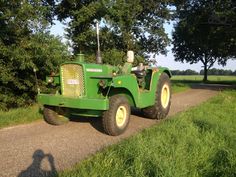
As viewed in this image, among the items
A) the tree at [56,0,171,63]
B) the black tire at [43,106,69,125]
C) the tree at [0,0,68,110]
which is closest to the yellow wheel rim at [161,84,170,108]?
the black tire at [43,106,69,125]

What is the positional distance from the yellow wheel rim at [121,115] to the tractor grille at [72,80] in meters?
0.93

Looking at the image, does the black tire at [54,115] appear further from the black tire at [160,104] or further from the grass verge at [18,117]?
the black tire at [160,104]

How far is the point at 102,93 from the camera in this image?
25.2 ft

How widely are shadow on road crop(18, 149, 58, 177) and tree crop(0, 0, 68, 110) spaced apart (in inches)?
209

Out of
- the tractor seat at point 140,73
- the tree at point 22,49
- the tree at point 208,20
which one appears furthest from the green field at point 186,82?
the tractor seat at point 140,73

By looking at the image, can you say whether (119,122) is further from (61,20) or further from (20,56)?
(61,20)

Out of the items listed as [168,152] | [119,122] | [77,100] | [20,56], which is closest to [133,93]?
[119,122]

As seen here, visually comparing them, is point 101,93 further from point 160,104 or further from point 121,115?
point 160,104

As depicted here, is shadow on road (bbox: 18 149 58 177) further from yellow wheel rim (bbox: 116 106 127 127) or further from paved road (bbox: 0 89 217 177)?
yellow wheel rim (bbox: 116 106 127 127)

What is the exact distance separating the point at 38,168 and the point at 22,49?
6226 mm

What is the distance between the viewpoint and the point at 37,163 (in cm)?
525

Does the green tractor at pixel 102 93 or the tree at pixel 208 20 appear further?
the tree at pixel 208 20

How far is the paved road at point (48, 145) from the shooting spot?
509 centimetres

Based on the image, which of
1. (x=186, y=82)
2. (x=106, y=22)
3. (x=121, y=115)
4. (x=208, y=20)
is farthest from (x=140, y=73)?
(x=186, y=82)
